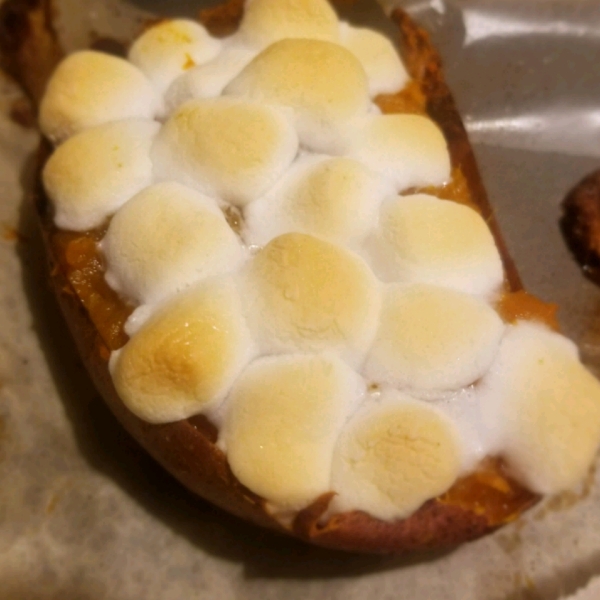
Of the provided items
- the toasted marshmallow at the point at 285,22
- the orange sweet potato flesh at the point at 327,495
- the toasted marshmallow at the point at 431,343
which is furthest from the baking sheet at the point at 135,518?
the toasted marshmallow at the point at 431,343

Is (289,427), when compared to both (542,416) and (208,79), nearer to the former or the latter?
(542,416)

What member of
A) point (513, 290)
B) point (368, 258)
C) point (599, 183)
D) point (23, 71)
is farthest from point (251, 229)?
point (599, 183)

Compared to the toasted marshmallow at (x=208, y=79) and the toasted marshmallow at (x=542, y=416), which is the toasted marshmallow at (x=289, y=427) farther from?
the toasted marshmallow at (x=208, y=79)

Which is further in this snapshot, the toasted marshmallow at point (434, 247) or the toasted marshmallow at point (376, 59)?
the toasted marshmallow at point (376, 59)

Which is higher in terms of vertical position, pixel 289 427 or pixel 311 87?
pixel 311 87

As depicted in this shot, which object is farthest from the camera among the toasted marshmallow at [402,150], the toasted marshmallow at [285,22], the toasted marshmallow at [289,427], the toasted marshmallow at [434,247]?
the toasted marshmallow at [285,22]

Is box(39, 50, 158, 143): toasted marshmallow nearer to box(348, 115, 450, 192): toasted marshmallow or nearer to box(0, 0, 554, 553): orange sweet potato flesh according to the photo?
box(0, 0, 554, 553): orange sweet potato flesh

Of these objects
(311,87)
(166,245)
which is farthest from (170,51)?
(166,245)
